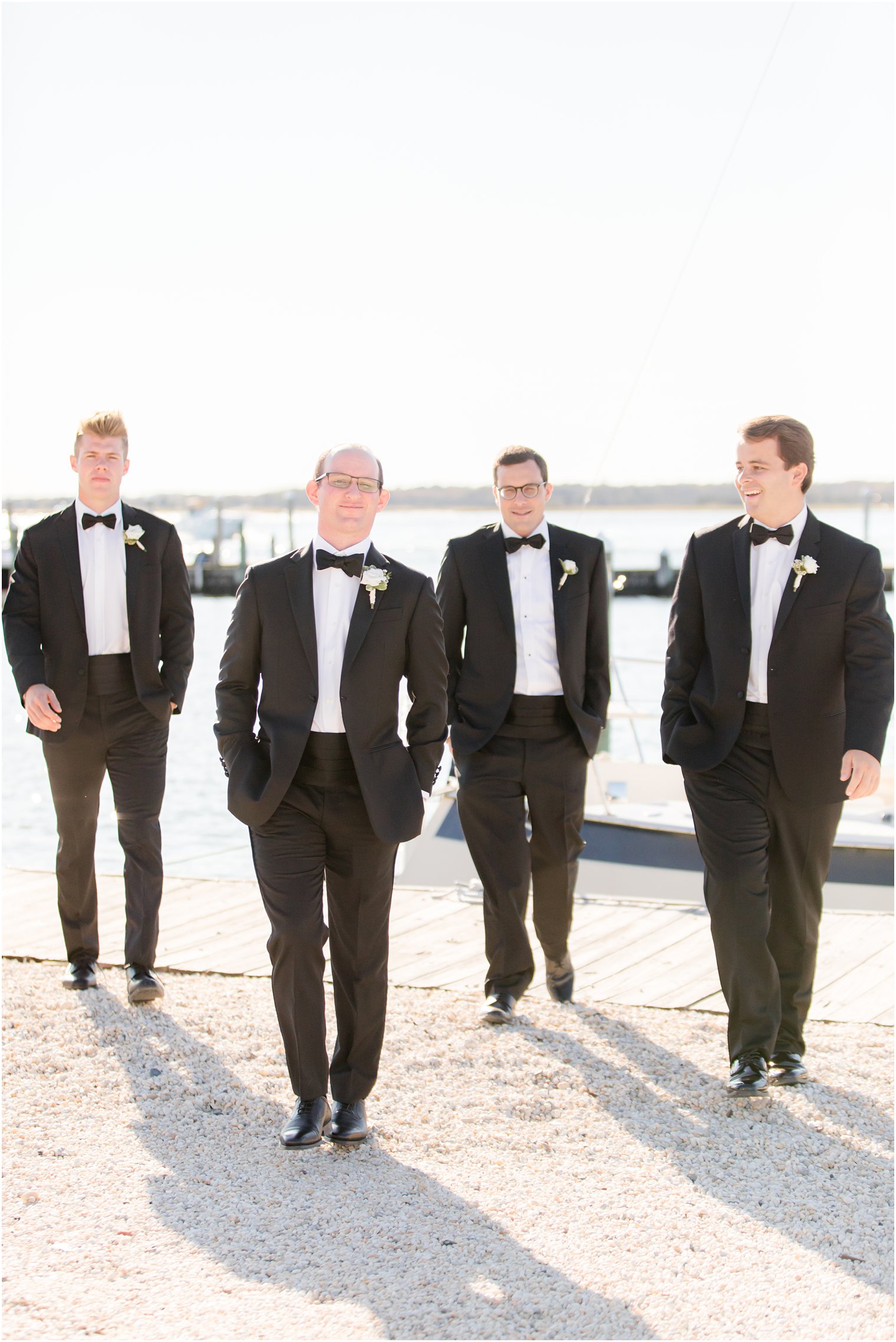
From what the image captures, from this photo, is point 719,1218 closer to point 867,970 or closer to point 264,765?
point 264,765

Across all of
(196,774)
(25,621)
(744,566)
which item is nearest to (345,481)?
(744,566)

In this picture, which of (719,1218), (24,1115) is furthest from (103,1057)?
(719,1218)

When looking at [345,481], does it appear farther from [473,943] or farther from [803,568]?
[473,943]

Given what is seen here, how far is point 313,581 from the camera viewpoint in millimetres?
3908

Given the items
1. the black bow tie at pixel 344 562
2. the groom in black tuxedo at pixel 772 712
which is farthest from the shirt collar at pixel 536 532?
the black bow tie at pixel 344 562

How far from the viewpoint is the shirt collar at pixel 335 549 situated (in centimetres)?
388

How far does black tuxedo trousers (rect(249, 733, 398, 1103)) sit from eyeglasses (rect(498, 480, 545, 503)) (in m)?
1.57

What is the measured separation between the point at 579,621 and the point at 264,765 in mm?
1683

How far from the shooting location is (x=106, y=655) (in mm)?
5156

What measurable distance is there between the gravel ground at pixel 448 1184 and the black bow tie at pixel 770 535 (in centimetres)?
178

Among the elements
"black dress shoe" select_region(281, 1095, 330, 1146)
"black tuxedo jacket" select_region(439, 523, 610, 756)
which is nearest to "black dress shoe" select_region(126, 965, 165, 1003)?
"black dress shoe" select_region(281, 1095, 330, 1146)

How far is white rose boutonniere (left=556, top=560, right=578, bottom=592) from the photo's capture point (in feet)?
16.9

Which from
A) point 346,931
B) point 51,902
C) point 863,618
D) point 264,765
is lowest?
point 51,902

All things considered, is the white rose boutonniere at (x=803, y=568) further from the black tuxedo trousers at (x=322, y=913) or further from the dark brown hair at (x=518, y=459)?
the black tuxedo trousers at (x=322, y=913)
